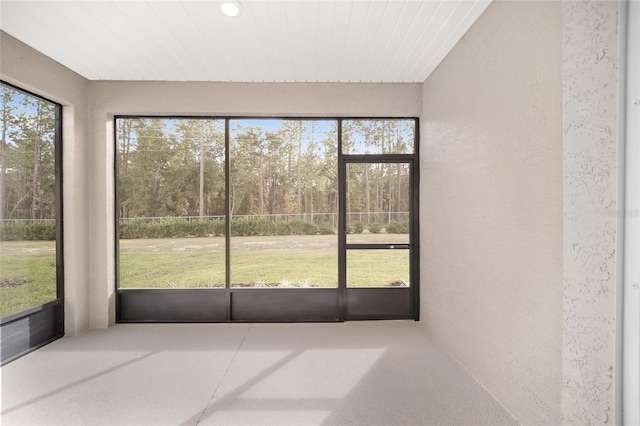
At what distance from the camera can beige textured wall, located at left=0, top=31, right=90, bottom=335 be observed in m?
3.18

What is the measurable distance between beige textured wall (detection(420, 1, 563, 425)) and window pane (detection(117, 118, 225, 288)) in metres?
3.19

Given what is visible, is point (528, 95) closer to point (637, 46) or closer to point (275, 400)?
point (637, 46)

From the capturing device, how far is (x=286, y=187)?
15.8ft

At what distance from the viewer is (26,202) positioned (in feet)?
9.77

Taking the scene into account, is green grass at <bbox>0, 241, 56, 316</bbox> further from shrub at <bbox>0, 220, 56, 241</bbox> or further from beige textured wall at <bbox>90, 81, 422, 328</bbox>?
beige textured wall at <bbox>90, 81, 422, 328</bbox>

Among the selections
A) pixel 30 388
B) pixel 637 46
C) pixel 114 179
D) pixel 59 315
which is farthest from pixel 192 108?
pixel 637 46

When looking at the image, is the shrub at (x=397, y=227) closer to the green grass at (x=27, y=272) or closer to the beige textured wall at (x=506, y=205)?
the beige textured wall at (x=506, y=205)

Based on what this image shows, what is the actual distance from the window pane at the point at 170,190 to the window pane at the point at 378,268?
2.02m

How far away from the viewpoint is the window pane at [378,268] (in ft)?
12.3

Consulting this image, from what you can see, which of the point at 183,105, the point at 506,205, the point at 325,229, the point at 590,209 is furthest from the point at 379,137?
the point at 590,209

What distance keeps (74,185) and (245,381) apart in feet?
9.16

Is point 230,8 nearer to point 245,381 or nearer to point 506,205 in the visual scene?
point 506,205

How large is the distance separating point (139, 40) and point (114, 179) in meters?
1.74

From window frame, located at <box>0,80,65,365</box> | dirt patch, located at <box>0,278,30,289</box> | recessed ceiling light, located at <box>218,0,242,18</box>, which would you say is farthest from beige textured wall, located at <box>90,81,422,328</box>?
recessed ceiling light, located at <box>218,0,242,18</box>
